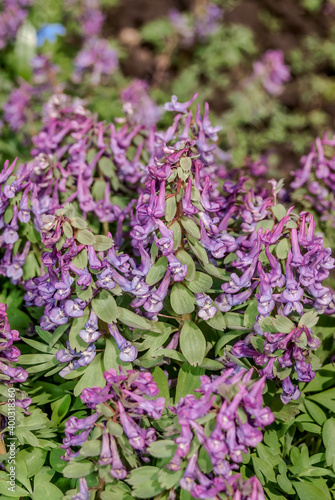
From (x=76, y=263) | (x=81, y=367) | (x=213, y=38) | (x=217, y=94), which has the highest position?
(x=76, y=263)

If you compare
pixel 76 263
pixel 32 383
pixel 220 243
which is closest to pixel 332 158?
pixel 220 243

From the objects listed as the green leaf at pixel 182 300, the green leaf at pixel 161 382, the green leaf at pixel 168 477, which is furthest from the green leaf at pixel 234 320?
the green leaf at pixel 168 477

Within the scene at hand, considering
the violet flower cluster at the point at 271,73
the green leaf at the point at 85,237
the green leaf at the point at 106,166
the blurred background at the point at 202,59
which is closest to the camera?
the green leaf at the point at 85,237

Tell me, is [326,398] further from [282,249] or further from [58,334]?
[58,334]

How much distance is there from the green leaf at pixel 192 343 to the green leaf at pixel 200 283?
0.15 m

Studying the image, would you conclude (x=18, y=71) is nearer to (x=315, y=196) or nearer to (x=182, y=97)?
(x=182, y=97)

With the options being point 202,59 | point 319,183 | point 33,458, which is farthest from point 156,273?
point 202,59

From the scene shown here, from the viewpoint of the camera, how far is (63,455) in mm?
1693

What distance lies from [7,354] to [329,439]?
106 centimetres

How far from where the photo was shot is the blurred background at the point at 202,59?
181 inches

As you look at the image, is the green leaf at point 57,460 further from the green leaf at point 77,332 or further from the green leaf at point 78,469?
the green leaf at point 77,332

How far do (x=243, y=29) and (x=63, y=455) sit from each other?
15.9 ft

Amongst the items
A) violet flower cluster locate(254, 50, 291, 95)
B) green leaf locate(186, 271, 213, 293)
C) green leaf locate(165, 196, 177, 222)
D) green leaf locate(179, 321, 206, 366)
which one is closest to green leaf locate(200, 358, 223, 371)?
green leaf locate(179, 321, 206, 366)

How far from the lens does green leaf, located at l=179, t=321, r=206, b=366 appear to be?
1695 mm
